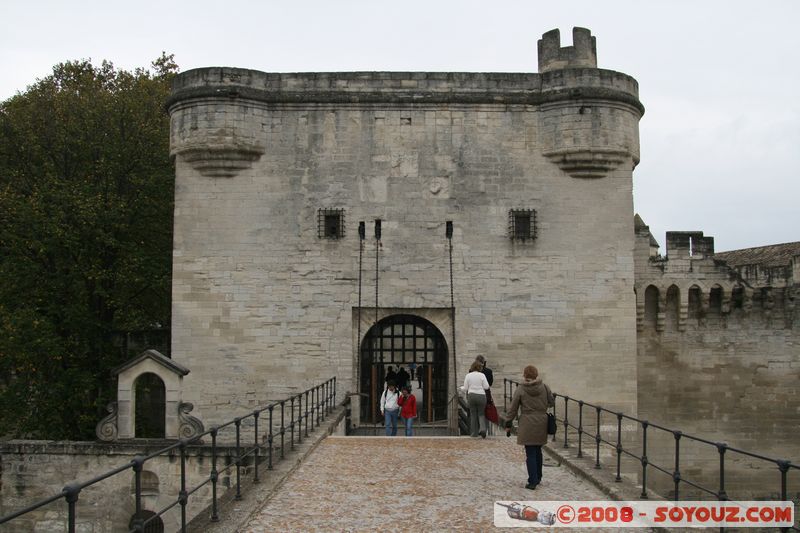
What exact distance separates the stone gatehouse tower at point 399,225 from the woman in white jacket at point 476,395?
15.1ft

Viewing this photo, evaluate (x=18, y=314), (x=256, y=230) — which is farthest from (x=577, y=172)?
(x=18, y=314)

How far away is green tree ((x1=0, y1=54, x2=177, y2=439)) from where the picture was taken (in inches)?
808

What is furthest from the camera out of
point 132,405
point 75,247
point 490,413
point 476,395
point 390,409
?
point 75,247

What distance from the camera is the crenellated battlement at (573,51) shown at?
65.5 ft

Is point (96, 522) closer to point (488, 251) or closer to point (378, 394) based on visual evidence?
point (378, 394)

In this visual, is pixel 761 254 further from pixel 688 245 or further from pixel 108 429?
pixel 108 429

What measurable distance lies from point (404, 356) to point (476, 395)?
623 centimetres

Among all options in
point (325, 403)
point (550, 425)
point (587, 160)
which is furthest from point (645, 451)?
point (587, 160)

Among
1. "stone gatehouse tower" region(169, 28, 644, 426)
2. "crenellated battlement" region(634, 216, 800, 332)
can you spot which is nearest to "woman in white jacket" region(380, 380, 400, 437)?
"stone gatehouse tower" region(169, 28, 644, 426)

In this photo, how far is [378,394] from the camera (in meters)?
19.1

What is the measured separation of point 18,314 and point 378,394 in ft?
27.5

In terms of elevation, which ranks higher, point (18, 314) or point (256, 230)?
point (256, 230)

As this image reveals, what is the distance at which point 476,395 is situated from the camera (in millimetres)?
13539

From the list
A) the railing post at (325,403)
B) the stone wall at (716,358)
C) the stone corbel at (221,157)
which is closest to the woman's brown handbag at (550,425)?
the railing post at (325,403)
